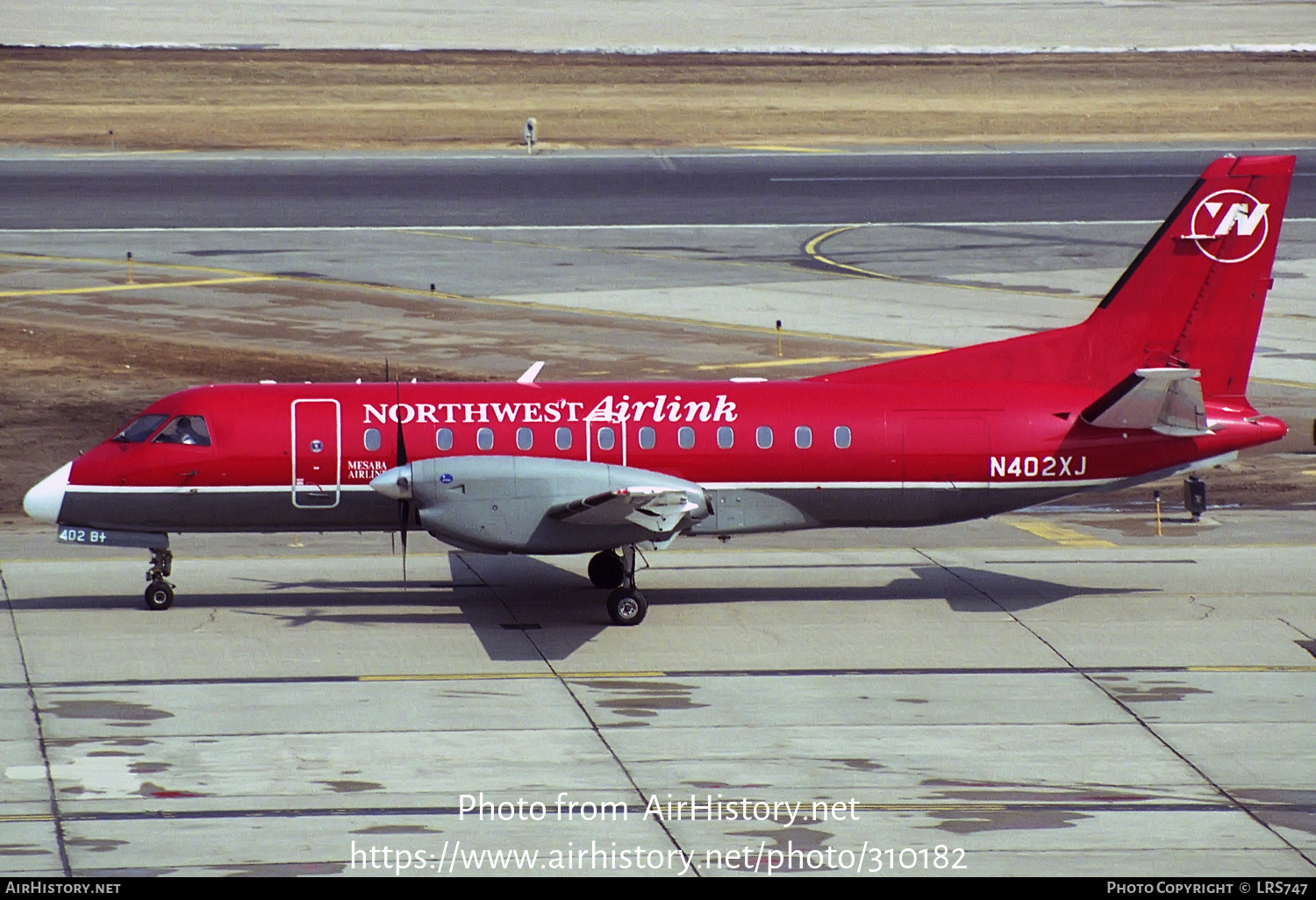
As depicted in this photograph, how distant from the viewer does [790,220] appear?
6150cm

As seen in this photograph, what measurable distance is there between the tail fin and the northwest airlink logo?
0.04 ft

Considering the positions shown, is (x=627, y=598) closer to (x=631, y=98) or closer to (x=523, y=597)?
(x=523, y=597)

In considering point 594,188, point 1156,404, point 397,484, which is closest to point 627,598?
point 397,484

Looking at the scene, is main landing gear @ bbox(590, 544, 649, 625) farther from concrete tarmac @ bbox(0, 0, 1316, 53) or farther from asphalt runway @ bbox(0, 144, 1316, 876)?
concrete tarmac @ bbox(0, 0, 1316, 53)

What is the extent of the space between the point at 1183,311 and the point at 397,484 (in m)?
11.6

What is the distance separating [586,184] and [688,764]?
52.8 meters

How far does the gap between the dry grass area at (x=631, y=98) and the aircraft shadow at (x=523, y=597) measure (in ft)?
187

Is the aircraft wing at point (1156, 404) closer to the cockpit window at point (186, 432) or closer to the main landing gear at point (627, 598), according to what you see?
the main landing gear at point (627, 598)

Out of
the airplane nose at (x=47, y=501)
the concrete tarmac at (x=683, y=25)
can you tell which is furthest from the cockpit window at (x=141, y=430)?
the concrete tarmac at (x=683, y=25)

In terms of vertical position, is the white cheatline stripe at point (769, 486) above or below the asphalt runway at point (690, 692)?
above

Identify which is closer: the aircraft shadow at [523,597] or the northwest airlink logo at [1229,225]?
the aircraft shadow at [523,597]

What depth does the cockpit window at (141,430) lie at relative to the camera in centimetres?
2453

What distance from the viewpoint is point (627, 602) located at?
78.2ft

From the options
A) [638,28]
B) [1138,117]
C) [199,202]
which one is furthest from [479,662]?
[638,28]
